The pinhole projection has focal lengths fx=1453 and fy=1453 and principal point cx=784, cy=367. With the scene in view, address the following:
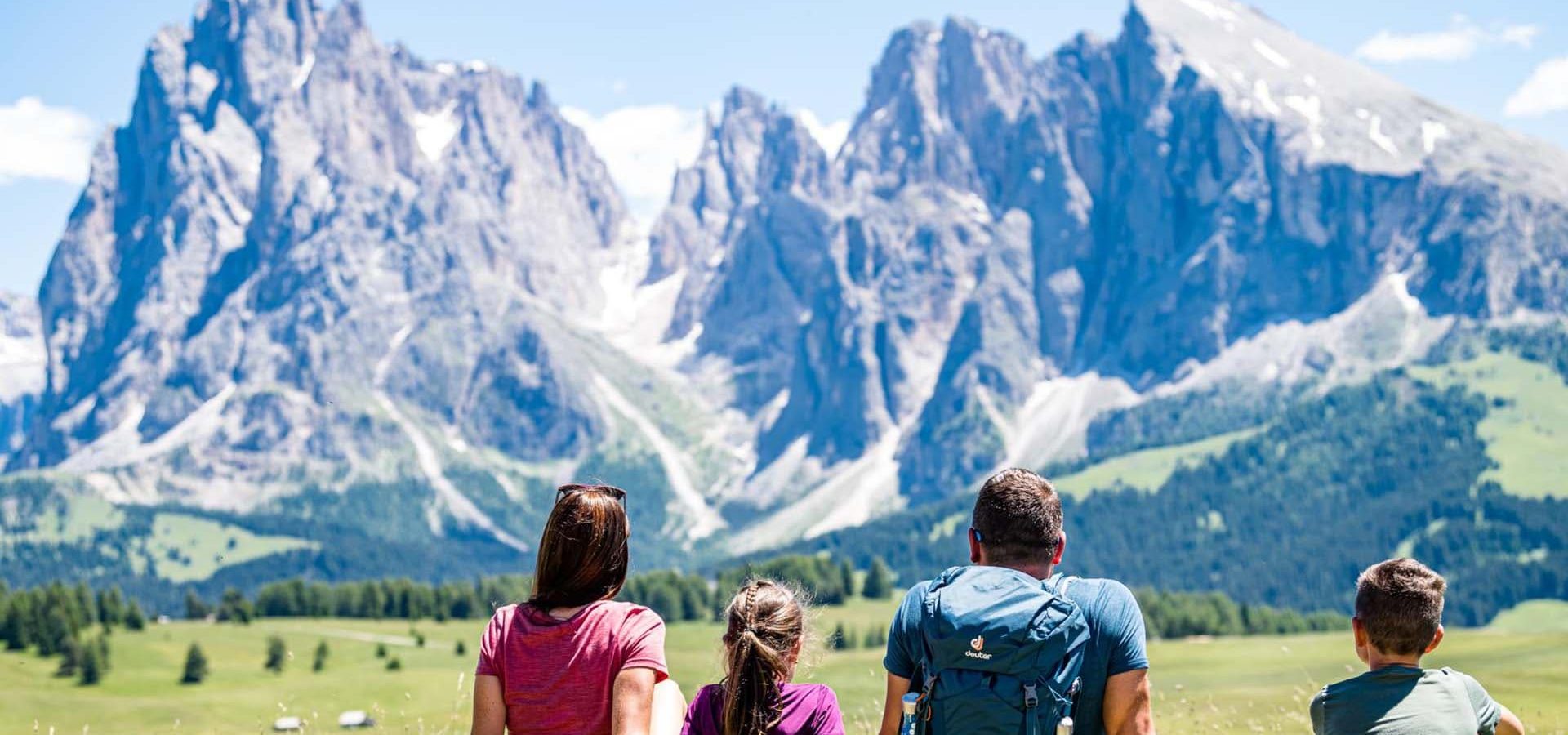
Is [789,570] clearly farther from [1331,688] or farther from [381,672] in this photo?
[1331,688]

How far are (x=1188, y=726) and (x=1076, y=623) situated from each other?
19.1 meters

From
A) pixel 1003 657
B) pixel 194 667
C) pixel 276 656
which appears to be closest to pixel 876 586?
pixel 276 656

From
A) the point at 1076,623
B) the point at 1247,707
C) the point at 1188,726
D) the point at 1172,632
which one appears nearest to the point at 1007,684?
the point at 1076,623

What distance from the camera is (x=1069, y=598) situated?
1081 cm

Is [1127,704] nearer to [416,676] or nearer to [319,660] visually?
[416,676]

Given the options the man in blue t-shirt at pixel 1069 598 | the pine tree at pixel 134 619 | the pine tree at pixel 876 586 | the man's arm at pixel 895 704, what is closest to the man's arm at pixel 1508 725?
the man in blue t-shirt at pixel 1069 598

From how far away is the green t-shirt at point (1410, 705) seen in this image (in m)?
11.2

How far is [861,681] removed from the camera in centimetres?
6344

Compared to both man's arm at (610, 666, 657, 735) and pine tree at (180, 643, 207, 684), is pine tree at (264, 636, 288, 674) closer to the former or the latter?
pine tree at (180, 643, 207, 684)

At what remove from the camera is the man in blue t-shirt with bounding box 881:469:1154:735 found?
35.5ft

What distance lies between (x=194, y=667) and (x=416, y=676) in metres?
24.1

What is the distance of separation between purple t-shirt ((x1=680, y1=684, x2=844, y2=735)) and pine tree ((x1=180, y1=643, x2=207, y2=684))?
4507 inches

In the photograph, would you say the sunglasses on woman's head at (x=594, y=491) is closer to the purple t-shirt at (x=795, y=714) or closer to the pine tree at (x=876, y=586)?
the purple t-shirt at (x=795, y=714)

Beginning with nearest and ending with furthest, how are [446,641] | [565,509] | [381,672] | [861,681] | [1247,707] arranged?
[565,509]
[1247,707]
[861,681]
[381,672]
[446,641]
